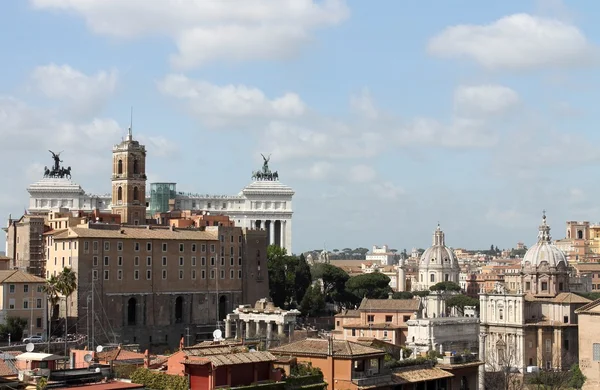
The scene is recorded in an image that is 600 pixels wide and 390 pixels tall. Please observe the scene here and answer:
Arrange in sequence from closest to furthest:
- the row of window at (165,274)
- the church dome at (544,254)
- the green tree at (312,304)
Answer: the row of window at (165,274) → the green tree at (312,304) → the church dome at (544,254)

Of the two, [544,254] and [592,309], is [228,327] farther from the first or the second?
[544,254]

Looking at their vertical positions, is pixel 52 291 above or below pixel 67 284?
below

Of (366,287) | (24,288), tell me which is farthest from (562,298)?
(24,288)

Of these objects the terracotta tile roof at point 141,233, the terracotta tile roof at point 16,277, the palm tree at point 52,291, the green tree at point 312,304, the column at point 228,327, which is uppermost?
the terracotta tile roof at point 141,233

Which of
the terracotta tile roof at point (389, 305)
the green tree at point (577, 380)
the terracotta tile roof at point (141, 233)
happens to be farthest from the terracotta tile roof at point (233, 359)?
the terracotta tile roof at point (389, 305)

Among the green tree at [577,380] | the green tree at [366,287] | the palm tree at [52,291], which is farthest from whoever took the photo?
the green tree at [366,287]

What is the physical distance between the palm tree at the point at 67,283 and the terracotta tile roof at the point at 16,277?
174cm

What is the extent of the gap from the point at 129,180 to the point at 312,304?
73.6ft

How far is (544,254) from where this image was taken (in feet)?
374

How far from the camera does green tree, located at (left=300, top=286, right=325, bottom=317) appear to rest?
354 ft

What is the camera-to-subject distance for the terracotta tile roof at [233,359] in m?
37.3

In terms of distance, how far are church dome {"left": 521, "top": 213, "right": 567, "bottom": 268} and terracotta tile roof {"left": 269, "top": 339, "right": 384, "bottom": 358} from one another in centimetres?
7056

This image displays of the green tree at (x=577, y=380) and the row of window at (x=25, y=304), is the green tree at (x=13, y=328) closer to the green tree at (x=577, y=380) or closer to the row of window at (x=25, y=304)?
the row of window at (x=25, y=304)

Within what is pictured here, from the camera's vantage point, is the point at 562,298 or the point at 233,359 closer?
the point at 233,359
